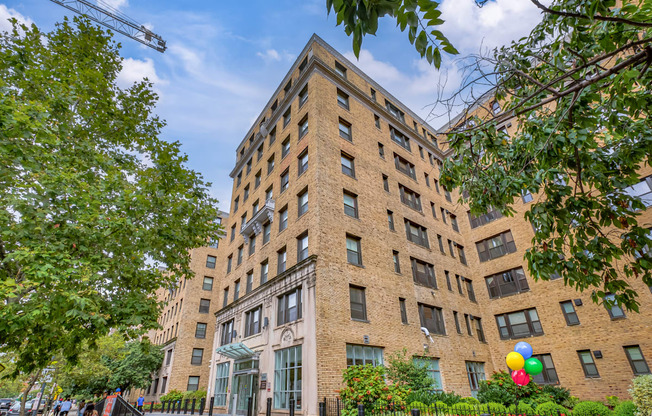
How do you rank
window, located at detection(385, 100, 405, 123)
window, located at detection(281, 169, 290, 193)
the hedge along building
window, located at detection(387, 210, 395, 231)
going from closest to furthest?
the hedge along building → window, located at detection(387, 210, 395, 231) → window, located at detection(281, 169, 290, 193) → window, located at detection(385, 100, 405, 123)

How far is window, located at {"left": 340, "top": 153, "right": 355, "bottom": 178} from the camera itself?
2183 centimetres

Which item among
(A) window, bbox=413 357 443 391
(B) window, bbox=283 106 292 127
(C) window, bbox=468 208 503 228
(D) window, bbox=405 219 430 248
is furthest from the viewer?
(C) window, bbox=468 208 503 228

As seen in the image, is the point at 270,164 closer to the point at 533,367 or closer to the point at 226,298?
the point at 226,298

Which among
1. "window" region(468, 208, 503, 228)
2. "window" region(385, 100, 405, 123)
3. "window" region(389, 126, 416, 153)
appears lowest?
"window" region(468, 208, 503, 228)

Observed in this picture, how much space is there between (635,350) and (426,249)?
12.7 m

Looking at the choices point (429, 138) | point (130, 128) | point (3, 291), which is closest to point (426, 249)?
point (429, 138)

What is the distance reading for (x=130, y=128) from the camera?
38.5ft

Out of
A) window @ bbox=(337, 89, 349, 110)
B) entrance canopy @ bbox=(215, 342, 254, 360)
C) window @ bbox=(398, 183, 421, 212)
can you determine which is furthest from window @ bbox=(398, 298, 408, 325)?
window @ bbox=(337, 89, 349, 110)

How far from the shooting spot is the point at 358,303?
57.5 feet

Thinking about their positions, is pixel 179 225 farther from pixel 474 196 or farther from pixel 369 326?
pixel 369 326

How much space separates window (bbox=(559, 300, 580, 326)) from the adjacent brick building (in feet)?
0.21

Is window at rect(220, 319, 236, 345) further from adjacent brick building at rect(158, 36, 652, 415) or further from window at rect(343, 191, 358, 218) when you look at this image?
window at rect(343, 191, 358, 218)

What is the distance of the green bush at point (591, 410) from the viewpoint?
14.5m

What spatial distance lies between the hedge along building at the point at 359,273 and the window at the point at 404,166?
25 centimetres
